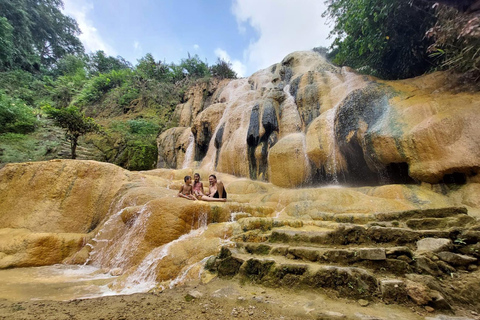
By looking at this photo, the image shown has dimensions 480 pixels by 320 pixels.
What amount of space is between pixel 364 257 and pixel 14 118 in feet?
54.3

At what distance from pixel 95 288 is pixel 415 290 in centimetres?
428

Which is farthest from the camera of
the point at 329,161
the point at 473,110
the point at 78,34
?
the point at 78,34

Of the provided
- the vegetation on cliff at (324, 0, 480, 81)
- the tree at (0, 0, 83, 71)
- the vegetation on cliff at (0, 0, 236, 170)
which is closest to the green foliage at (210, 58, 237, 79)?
the vegetation on cliff at (0, 0, 236, 170)

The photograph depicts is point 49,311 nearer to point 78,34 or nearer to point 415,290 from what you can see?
point 415,290

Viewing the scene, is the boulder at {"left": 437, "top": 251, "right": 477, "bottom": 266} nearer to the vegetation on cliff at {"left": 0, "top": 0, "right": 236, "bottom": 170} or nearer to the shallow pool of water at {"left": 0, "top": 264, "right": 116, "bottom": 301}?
the shallow pool of water at {"left": 0, "top": 264, "right": 116, "bottom": 301}

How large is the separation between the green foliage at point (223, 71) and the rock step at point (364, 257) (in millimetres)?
21896

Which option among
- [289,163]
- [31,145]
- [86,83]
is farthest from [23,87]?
A: [289,163]

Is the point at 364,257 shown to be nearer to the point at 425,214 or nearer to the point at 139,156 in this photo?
the point at 425,214

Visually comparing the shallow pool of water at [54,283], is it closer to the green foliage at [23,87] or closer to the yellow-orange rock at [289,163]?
the yellow-orange rock at [289,163]

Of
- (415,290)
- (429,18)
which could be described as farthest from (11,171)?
(429,18)

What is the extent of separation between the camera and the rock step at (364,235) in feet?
9.62

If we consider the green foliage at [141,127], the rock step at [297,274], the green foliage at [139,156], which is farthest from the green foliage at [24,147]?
the rock step at [297,274]

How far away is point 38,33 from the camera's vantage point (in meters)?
24.7

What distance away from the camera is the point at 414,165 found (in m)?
5.83
